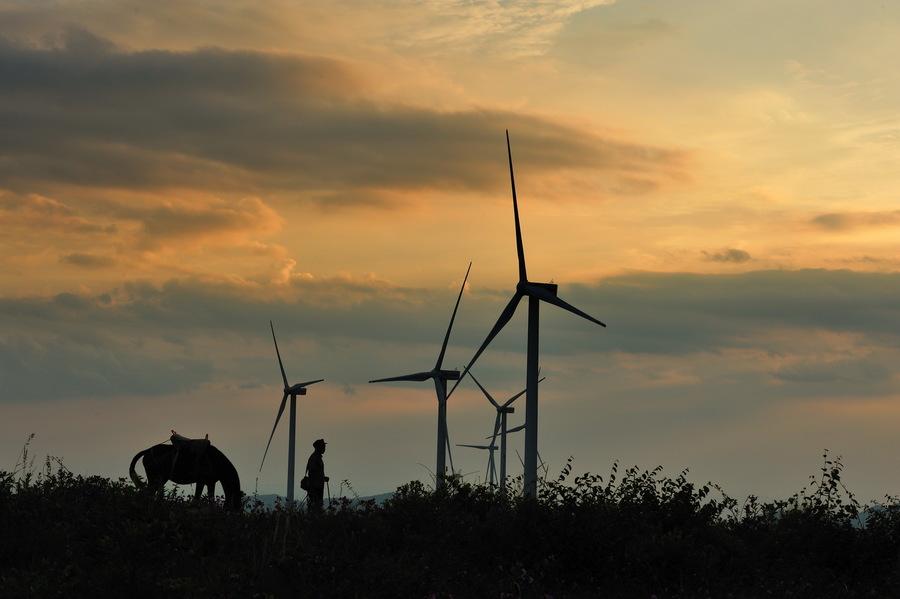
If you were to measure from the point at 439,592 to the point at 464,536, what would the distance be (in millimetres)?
4880

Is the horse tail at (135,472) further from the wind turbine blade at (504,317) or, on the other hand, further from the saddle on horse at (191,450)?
the wind turbine blade at (504,317)

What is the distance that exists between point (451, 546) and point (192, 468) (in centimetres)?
1126

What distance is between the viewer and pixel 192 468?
36594mm

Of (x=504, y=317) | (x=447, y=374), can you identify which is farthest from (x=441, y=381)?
(x=504, y=317)

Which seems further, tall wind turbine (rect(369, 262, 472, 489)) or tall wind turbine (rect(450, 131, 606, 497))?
tall wind turbine (rect(369, 262, 472, 489))

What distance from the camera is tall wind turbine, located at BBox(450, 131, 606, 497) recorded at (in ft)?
119

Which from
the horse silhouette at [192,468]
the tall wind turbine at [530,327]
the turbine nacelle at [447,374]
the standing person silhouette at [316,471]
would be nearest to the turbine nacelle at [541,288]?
the tall wind turbine at [530,327]

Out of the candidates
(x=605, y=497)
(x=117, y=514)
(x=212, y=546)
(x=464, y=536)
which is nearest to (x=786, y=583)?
(x=605, y=497)

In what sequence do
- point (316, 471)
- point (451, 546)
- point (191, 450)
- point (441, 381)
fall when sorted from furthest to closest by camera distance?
point (441, 381) → point (316, 471) → point (191, 450) → point (451, 546)

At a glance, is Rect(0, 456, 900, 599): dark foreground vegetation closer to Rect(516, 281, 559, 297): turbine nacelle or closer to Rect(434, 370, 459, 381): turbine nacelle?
Rect(516, 281, 559, 297): turbine nacelle

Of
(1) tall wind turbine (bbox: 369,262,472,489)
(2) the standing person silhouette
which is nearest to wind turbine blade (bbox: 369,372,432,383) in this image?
(1) tall wind turbine (bbox: 369,262,472,489)

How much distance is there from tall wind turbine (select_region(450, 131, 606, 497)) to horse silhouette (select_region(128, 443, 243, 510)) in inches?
344

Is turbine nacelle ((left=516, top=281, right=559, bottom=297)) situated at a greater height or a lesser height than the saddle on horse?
greater

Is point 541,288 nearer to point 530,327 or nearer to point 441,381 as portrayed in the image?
point 530,327
